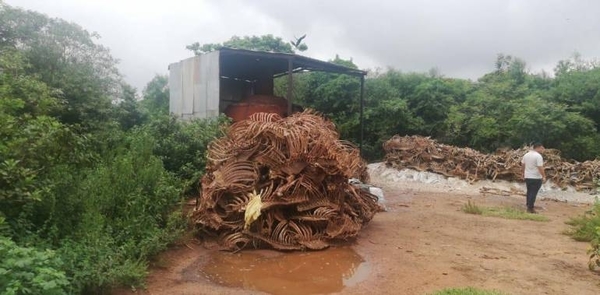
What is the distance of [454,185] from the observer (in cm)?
1423

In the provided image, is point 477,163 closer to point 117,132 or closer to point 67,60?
point 117,132

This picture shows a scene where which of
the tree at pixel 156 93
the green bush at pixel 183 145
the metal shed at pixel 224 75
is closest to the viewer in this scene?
the green bush at pixel 183 145

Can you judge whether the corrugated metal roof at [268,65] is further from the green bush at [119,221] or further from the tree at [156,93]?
the tree at [156,93]

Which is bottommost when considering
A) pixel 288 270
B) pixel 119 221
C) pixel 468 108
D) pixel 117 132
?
pixel 288 270

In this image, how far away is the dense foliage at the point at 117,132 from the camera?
420 cm

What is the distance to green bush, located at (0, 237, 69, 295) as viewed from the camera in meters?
3.04

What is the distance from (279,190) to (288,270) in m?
1.24

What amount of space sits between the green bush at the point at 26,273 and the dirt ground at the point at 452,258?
1.06 meters

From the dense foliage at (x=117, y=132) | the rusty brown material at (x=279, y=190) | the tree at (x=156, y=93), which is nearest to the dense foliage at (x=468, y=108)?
the dense foliage at (x=117, y=132)

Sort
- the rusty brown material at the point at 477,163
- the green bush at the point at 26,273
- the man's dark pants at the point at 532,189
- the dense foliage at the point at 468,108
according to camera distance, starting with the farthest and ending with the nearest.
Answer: the dense foliage at the point at 468,108
the rusty brown material at the point at 477,163
the man's dark pants at the point at 532,189
the green bush at the point at 26,273

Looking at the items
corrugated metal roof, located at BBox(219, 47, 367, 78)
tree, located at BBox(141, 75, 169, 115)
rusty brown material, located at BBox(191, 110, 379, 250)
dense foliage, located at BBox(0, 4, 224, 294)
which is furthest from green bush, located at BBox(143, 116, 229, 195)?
tree, located at BBox(141, 75, 169, 115)

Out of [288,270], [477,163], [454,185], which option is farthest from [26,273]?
[477,163]

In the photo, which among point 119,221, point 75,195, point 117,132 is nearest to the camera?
point 75,195

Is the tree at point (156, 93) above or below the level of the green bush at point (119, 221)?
above
